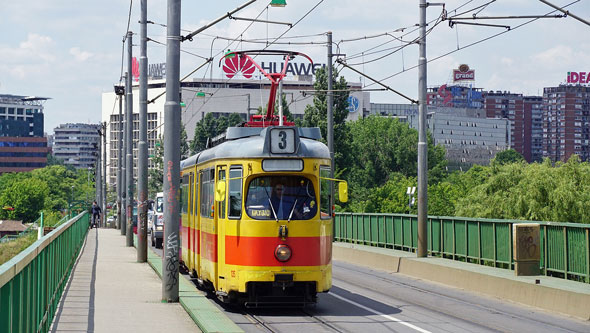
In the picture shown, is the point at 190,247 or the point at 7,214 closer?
the point at 190,247

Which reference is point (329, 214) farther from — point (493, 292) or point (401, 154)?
point (401, 154)

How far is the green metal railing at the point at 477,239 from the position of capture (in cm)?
1864

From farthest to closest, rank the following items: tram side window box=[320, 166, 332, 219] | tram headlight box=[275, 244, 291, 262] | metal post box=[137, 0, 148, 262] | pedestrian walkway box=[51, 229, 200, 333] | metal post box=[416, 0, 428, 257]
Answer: metal post box=[137, 0, 148, 262]
metal post box=[416, 0, 428, 257]
tram side window box=[320, 166, 332, 219]
tram headlight box=[275, 244, 291, 262]
pedestrian walkway box=[51, 229, 200, 333]

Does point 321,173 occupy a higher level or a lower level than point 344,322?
higher

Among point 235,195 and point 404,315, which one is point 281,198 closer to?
point 235,195

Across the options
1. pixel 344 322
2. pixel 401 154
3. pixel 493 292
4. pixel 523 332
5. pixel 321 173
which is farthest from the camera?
pixel 401 154

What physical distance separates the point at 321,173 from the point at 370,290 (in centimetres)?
553

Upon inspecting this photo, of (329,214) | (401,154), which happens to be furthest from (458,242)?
(401,154)

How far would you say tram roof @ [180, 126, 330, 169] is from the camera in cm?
1648

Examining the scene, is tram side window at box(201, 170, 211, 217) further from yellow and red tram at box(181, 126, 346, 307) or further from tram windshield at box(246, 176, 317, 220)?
tram windshield at box(246, 176, 317, 220)

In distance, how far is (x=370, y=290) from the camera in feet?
70.3

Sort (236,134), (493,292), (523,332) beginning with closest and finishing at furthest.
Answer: (523,332) < (236,134) < (493,292)

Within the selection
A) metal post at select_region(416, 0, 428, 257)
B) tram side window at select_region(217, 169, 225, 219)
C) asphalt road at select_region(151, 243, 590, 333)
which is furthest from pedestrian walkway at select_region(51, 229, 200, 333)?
metal post at select_region(416, 0, 428, 257)

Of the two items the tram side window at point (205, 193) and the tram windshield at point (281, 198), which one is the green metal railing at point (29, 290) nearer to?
the tram windshield at point (281, 198)
